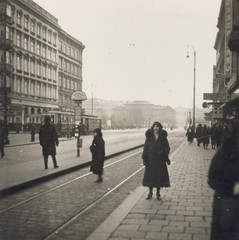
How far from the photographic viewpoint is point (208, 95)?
2878 cm

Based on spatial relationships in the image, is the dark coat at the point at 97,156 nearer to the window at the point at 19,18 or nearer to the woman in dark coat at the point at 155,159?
the woman in dark coat at the point at 155,159

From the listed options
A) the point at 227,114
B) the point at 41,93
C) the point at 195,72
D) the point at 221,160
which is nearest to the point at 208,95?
the point at 227,114

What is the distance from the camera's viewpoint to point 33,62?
57.8 metres

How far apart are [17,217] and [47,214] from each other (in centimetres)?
50

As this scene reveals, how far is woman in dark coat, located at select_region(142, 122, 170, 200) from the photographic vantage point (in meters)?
7.81

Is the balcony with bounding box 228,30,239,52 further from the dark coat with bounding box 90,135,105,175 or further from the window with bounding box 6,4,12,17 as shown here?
the window with bounding box 6,4,12,17

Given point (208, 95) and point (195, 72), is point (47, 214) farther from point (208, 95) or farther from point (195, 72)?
point (195, 72)

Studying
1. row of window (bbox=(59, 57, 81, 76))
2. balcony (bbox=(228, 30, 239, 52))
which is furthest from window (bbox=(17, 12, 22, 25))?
balcony (bbox=(228, 30, 239, 52))

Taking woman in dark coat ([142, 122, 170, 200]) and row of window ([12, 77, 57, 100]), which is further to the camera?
row of window ([12, 77, 57, 100])

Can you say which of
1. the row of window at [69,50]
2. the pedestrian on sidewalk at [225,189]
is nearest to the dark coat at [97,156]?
the pedestrian on sidewalk at [225,189]

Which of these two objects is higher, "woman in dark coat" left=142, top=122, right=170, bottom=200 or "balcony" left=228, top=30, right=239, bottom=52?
"balcony" left=228, top=30, right=239, bottom=52

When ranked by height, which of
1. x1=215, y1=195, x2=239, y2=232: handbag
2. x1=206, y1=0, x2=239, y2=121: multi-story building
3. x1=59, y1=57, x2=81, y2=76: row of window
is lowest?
x1=215, y1=195, x2=239, y2=232: handbag

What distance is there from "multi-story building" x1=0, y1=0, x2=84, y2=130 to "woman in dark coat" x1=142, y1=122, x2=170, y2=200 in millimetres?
35907

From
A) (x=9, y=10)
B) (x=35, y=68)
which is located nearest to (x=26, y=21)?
(x=9, y=10)
